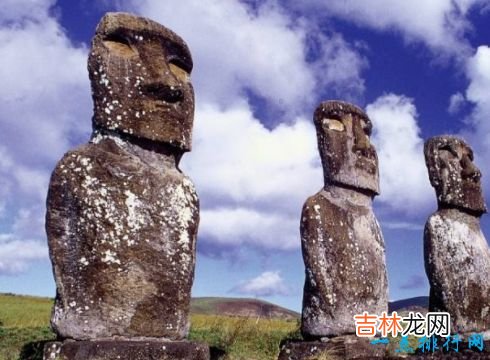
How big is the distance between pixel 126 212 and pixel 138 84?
1.35 meters

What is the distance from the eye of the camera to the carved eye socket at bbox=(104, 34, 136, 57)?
7.21m

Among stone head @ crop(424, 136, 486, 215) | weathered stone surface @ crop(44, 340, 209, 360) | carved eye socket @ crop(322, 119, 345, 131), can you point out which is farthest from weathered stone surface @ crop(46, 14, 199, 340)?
stone head @ crop(424, 136, 486, 215)

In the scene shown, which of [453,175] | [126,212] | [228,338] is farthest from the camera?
[228,338]

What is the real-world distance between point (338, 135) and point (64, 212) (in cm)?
452

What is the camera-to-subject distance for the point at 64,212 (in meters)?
6.47

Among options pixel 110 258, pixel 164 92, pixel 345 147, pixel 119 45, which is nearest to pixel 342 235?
pixel 345 147

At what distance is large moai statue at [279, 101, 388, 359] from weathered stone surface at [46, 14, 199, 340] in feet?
7.55

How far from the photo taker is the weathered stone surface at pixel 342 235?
28.7 feet

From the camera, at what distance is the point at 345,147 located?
972 centimetres

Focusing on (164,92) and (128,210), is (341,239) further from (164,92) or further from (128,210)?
(128,210)

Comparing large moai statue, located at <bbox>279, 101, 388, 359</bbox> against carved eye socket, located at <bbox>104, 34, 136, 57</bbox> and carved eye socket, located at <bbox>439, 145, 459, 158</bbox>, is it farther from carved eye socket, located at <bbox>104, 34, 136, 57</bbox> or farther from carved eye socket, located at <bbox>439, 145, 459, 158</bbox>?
carved eye socket, located at <bbox>104, 34, 136, 57</bbox>

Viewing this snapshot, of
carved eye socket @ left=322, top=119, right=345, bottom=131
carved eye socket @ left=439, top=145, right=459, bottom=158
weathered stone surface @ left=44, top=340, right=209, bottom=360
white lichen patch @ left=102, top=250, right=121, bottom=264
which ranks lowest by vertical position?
weathered stone surface @ left=44, top=340, right=209, bottom=360

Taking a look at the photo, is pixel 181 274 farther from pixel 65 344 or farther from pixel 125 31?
pixel 125 31

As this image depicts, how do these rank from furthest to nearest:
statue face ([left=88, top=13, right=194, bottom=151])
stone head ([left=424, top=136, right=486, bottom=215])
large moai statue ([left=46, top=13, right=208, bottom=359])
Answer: stone head ([left=424, top=136, right=486, bottom=215]) < statue face ([left=88, top=13, right=194, bottom=151]) < large moai statue ([left=46, top=13, right=208, bottom=359])
